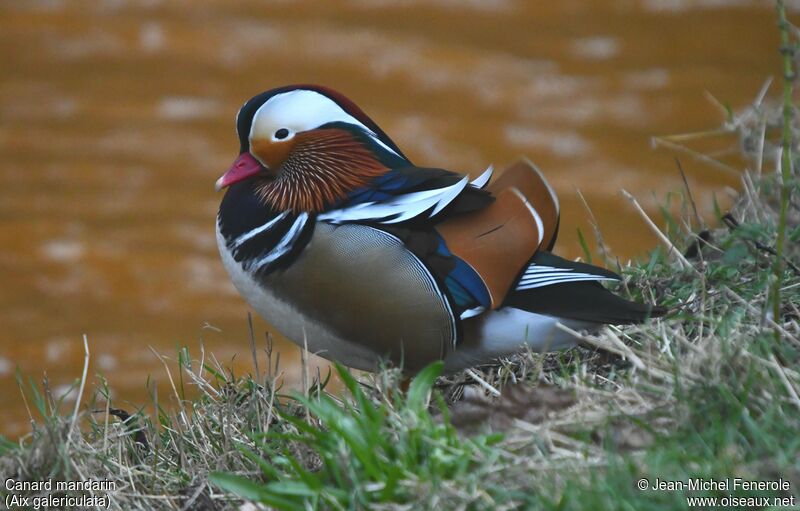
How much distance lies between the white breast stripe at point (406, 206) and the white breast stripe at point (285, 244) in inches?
2.5

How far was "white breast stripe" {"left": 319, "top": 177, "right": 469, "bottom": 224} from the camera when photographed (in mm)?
2600

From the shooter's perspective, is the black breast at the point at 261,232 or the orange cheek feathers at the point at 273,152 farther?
the orange cheek feathers at the point at 273,152

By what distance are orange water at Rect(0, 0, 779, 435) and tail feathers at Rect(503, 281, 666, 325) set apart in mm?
2418

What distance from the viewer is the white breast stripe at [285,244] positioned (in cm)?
260

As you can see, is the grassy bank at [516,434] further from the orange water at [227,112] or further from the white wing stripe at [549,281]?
the orange water at [227,112]

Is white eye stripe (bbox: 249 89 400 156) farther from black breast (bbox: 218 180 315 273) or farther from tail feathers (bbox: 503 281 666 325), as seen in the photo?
tail feathers (bbox: 503 281 666 325)

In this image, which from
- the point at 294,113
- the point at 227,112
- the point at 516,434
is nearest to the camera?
the point at 516,434

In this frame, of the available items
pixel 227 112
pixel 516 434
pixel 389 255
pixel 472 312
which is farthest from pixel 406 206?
pixel 227 112

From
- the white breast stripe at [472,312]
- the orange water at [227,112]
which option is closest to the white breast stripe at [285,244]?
the white breast stripe at [472,312]

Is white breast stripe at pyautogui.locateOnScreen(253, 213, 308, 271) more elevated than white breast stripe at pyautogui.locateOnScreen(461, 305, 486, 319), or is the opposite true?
white breast stripe at pyautogui.locateOnScreen(253, 213, 308, 271)

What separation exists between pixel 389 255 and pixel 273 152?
17.1 inches

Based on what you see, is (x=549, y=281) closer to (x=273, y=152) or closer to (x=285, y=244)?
(x=285, y=244)

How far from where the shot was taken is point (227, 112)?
6.99m

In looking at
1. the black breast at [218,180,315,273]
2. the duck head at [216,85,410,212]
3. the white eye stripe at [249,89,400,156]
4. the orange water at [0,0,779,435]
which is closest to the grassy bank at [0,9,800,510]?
the black breast at [218,180,315,273]
